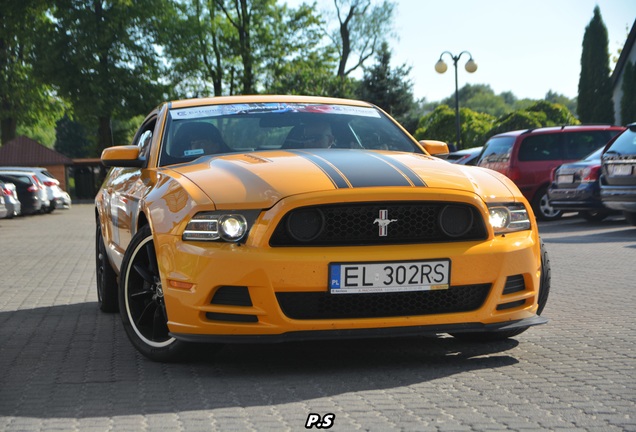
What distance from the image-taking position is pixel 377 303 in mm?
5195

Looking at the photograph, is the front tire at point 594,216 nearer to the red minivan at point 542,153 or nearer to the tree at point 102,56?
the red minivan at point 542,153

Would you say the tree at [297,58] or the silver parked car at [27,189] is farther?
the tree at [297,58]

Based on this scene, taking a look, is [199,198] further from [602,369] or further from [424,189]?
[602,369]

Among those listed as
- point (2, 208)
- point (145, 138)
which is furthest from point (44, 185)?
point (145, 138)

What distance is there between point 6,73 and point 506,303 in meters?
53.4

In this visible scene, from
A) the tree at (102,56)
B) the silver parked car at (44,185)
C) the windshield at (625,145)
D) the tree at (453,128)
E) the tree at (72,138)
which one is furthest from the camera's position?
the tree at (72,138)

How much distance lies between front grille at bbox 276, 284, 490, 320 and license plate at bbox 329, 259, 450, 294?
61 mm

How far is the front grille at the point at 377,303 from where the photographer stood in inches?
202

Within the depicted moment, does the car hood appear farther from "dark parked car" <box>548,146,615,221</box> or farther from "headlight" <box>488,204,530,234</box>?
"dark parked car" <box>548,146,615,221</box>

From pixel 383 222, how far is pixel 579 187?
1429 cm

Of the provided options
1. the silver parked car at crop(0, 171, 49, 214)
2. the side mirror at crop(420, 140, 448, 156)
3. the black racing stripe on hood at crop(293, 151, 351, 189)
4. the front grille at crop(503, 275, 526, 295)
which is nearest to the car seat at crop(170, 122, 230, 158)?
the black racing stripe on hood at crop(293, 151, 351, 189)

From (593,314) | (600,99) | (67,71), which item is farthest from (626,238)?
(600,99)

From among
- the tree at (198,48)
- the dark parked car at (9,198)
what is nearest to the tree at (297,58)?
the tree at (198,48)

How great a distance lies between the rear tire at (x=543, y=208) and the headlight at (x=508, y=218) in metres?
15.6
